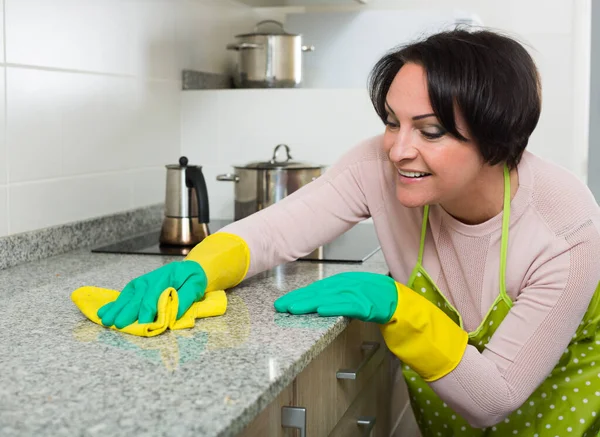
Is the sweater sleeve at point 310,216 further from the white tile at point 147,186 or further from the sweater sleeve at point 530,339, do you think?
the white tile at point 147,186

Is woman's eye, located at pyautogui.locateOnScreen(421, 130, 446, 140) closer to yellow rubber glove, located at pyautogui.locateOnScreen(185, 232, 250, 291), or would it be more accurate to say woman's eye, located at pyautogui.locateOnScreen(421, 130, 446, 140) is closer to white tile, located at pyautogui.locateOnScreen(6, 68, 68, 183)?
yellow rubber glove, located at pyautogui.locateOnScreen(185, 232, 250, 291)

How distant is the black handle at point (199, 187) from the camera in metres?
1.75

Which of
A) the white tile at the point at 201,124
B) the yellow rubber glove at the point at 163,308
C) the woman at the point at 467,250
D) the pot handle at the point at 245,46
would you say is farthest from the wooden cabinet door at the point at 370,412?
the pot handle at the point at 245,46

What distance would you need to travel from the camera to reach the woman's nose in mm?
1200

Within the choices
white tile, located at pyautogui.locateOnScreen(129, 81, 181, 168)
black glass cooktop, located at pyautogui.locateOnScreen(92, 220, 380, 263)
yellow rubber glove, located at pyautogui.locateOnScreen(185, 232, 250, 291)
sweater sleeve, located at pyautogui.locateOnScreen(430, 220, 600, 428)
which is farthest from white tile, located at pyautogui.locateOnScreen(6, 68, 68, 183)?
sweater sleeve, located at pyautogui.locateOnScreen(430, 220, 600, 428)

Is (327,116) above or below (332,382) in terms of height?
above

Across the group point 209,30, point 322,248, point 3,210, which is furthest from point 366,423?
point 209,30

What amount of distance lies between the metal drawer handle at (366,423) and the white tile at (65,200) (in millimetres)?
713

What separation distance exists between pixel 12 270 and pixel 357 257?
0.64 m

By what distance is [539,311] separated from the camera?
1.19m

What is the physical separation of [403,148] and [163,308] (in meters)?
0.41

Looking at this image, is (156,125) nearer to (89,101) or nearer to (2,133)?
(89,101)

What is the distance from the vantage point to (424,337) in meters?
1.16

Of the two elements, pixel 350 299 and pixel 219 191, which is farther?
pixel 219 191
